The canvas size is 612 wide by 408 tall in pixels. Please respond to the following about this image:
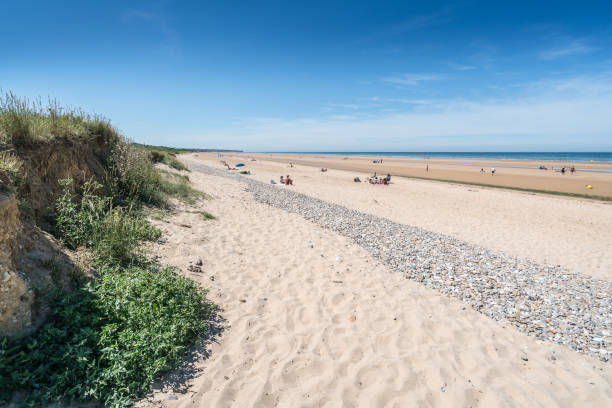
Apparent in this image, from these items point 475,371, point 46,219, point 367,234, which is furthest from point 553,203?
point 46,219

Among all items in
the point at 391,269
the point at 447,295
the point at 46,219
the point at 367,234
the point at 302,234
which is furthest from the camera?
the point at 367,234

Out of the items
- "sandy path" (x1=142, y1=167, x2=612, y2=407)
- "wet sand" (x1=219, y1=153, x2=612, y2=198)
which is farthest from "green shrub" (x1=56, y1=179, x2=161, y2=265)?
"wet sand" (x1=219, y1=153, x2=612, y2=198)

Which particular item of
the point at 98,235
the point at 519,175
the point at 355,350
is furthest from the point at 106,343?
the point at 519,175

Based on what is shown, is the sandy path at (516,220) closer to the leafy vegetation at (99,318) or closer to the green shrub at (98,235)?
the leafy vegetation at (99,318)

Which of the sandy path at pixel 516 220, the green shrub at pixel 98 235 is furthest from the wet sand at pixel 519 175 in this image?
the green shrub at pixel 98 235

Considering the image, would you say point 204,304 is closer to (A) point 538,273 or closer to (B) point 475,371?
(B) point 475,371

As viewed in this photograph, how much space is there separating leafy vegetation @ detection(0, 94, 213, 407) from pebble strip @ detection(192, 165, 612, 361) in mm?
5034

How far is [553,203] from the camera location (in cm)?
1806

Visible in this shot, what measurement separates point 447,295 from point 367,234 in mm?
3917

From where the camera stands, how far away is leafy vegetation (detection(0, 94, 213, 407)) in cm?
268

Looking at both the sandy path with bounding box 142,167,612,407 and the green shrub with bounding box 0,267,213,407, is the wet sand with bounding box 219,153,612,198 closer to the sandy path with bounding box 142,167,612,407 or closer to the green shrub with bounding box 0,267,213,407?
the sandy path with bounding box 142,167,612,407

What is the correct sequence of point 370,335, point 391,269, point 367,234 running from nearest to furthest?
point 370,335 → point 391,269 → point 367,234

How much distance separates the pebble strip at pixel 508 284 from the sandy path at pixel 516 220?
5.47ft

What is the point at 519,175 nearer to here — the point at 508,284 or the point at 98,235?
the point at 508,284
